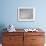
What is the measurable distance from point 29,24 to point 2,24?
82cm

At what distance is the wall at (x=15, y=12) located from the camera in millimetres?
3836

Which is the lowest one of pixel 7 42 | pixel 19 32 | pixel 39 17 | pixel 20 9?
pixel 7 42

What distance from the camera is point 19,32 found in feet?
11.0

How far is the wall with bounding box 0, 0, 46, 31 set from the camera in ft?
12.6

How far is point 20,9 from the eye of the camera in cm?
382

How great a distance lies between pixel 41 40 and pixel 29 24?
718mm

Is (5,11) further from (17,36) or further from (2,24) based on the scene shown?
(17,36)

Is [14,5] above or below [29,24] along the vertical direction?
above

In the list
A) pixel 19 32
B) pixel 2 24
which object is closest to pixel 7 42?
pixel 19 32

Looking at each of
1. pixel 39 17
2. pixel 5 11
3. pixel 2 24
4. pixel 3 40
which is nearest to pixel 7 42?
pixel 3 40

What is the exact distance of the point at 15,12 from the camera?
385 centimetres

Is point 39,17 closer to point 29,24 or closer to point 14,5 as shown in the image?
point 29,24

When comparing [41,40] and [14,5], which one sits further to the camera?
[14,5]

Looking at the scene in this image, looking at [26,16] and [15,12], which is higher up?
[15,12]
